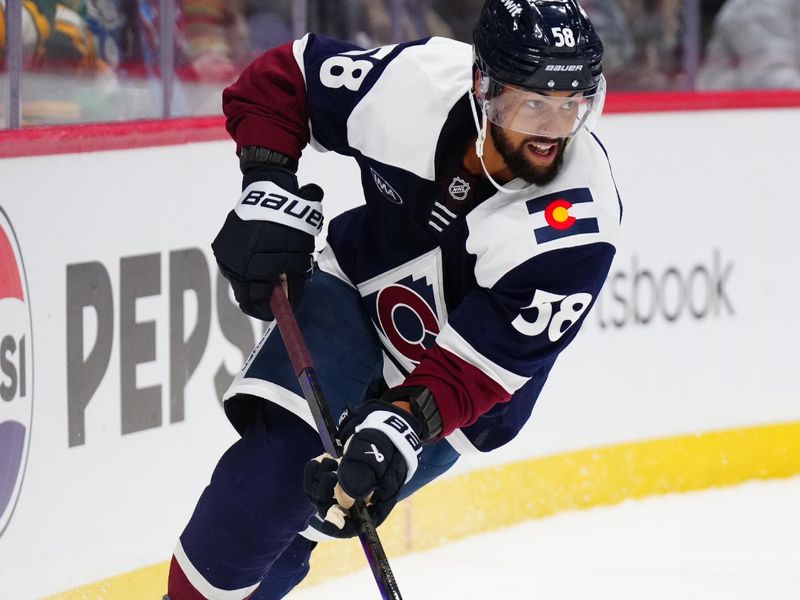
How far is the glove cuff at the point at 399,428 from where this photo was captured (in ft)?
7.19

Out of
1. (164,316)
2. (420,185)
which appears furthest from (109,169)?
(420,185)

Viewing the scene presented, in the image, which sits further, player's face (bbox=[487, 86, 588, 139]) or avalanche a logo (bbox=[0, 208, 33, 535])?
avalanche a logo (bbox=[0, 208, 33, 535])

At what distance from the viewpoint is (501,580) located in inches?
146

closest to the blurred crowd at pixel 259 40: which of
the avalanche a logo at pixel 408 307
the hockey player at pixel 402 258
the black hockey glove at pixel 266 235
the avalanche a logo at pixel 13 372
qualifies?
the avalanche a logo at pixel 13 372

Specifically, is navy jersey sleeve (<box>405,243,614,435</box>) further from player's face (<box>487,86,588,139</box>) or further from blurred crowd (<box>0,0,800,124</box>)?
blurred crowd (<box>0,0,800,124</box>)

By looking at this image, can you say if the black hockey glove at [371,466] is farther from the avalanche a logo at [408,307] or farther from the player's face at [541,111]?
the player's face at [541,111]

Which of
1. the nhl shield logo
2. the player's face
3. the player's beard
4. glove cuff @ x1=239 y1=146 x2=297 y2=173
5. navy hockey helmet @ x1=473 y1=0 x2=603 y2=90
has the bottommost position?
glove cuff @ x1=239 y1=146 x2=297 y2=173

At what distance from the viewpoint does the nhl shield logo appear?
243cm

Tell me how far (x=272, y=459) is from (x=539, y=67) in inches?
28.4

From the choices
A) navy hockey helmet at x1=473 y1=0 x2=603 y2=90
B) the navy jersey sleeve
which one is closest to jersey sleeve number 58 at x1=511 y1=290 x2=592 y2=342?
the navy jersey sleeve

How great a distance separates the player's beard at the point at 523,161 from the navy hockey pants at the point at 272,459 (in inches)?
17.8

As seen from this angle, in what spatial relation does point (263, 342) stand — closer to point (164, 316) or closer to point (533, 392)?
point (533, 392)

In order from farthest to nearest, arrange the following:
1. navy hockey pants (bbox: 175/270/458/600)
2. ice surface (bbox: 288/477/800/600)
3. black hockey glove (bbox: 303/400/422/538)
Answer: ice surface (bbox: 288/477/800/600) → navy hockey pants (bbox: 175/270/458/600) → black hockey glove (bbox: 303/400/422/538)

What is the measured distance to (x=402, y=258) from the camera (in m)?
2.57
